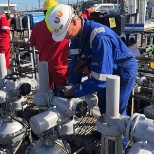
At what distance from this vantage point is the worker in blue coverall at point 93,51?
69.2 inches

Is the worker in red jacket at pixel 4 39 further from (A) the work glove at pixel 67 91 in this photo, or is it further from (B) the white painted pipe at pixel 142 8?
(B) the white painted pipe at pixel 142 8

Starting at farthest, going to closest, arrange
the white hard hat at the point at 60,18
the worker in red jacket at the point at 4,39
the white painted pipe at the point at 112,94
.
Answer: the worker in red jacket at the point at 4,39, the white hard hat at the point at 60,18, the white painted pipe at the point at 112,94

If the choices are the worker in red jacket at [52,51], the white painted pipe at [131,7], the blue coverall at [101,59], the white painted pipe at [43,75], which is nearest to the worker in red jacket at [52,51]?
the worker in red jacket at [52,51]

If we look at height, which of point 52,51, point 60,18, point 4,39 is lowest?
point 52,51

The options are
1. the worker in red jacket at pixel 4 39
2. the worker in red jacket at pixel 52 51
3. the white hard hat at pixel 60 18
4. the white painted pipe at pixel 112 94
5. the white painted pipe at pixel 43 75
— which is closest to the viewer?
the white painted pipe at pixel 112 94

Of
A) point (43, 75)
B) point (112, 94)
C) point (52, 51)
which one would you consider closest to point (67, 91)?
point (43, 75)

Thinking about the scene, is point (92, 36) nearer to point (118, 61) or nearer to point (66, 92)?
point (118, 61)

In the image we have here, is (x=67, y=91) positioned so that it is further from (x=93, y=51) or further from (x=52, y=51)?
(x=52, y=51)

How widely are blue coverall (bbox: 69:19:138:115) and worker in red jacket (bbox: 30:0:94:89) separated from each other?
635mm

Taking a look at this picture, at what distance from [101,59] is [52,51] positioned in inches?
51.0

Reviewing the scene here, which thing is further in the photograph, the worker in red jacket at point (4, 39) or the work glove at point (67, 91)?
the worker in red jacket at point (4, 39)

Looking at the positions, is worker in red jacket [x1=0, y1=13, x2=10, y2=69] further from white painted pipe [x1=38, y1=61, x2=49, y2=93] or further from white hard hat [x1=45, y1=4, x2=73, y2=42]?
white hard hat [x1=45, y1=4, x2=73, y2=42]

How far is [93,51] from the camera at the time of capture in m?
1.83

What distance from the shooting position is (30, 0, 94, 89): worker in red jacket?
293cm
